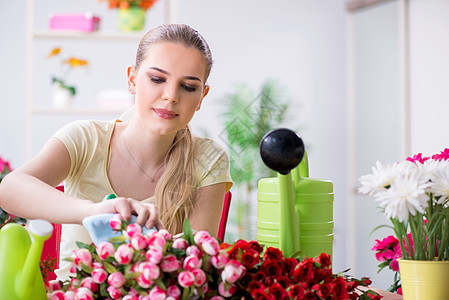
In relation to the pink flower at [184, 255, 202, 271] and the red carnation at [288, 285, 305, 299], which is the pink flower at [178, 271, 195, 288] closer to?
the pink flower at [184, 255, 202, 271]

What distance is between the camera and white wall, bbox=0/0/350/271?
15.8ft

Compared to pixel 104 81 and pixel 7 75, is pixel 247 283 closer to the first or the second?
pixel 104 81

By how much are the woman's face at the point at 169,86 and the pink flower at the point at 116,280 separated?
0.62 m

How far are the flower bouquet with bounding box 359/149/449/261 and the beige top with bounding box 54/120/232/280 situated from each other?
75cm

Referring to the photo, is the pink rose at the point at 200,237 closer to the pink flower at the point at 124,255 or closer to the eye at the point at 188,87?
the pink flower at the point at 124,255

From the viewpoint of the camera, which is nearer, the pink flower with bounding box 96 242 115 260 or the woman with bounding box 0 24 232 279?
the pink flower with bounding box 96 242 115 260

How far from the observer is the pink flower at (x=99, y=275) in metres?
0.72

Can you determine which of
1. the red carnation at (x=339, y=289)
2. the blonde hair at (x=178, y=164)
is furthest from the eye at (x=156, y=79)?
the red carnation at (x=339, y=289)

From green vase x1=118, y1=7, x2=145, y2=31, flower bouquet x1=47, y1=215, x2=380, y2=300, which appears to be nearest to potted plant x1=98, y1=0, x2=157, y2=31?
green vase x1=118, y1=7, x2=145, y2=31

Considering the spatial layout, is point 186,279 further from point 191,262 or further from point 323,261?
point 323,261

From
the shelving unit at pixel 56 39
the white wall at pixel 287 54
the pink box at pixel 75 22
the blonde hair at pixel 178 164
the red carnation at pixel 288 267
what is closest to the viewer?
the red carnation at pixel 288 267

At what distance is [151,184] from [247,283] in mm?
833

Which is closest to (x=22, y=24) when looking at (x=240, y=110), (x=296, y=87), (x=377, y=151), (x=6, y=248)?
(x=240, y=110)

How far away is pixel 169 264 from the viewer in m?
0.70
